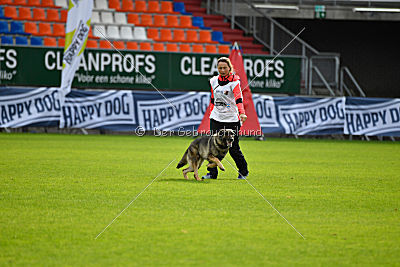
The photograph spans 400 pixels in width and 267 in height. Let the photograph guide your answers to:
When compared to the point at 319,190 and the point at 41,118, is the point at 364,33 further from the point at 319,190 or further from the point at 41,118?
the point at 319,190

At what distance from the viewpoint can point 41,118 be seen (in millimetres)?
23828

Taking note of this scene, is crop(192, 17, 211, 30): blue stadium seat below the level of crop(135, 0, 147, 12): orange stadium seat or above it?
below

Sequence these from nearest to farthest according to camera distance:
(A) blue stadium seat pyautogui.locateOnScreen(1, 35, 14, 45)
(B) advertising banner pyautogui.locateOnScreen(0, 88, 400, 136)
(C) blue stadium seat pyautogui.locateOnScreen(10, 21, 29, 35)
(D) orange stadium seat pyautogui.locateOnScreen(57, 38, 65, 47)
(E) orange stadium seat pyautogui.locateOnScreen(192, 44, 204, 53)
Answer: (B) advertising banner pyautogui.locateOnScreen(0, 88, 400, 136) → (A) blue stadium seat pyautogui.locateOnScreen(1, 35, 14, 45) → (C) blue stadium seat pyautogui.locateOnScreen(10, 21, 29, 35) → (D) orange stadium seat pyautogui.locateOnScreen(57, 38, 65, 47) → (E) orange stadium seat pyautogui.locateOnScreen(192, 44, 204, 53)

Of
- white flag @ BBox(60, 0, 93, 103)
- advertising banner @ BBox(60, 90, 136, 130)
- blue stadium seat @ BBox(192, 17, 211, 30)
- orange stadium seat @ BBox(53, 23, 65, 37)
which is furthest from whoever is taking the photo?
blue stadium seat @ BBox(192, 17, 211, 30)

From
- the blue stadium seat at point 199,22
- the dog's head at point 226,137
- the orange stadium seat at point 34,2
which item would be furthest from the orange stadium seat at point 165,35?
the dog's head at point 226,137

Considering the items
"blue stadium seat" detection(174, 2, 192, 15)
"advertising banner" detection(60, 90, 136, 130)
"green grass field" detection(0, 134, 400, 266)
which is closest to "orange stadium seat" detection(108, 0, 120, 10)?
"blue stadium seat" detection(174, 2, 192, 15)

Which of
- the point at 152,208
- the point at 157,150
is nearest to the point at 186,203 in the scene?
the point at 152,208

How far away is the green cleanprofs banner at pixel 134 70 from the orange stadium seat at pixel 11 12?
10.6ft

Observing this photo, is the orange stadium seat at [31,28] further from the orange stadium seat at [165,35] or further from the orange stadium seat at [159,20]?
the orange stadium seat at [159,20]

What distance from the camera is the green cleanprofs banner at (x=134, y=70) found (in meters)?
25.0

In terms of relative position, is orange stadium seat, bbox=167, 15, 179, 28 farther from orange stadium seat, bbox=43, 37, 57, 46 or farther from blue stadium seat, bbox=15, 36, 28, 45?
blue stadium seat, bbox=15, 36, 28, 45

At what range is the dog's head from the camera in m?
10.2

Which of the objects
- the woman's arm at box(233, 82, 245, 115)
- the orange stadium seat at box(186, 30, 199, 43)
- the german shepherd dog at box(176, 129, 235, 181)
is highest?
the orange stadium seat at box(186, 30, 199, 43)

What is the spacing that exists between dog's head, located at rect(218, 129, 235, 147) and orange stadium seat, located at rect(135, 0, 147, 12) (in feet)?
69.4
